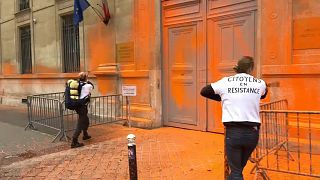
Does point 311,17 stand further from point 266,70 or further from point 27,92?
point 27,92

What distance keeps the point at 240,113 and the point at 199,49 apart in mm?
4807

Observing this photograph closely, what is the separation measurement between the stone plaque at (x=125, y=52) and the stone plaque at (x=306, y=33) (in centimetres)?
476

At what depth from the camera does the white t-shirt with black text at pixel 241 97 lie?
413 centimetres

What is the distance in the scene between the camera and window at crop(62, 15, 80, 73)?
13.3 metres

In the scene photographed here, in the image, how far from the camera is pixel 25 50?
1697 centimetres

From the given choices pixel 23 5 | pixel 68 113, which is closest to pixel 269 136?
pixel 68 113

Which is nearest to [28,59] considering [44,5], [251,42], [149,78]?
[44,5]

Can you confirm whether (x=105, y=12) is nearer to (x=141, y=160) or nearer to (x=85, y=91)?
(x=85, y=91)

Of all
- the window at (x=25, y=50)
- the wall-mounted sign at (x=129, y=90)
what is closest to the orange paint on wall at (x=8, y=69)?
the window at (x=25, y=50)

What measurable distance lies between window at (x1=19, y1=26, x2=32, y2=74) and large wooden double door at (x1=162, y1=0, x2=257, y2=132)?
903cm

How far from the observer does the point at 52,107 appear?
9.84m

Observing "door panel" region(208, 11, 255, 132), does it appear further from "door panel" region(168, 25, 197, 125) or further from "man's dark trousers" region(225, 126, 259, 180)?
"man's dark trousers" region(225, 126, 259, 180)

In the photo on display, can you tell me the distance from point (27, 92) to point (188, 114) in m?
9.62

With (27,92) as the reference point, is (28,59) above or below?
above
